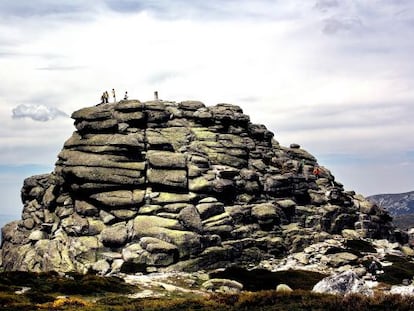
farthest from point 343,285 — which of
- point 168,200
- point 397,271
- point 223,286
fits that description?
point 168,200

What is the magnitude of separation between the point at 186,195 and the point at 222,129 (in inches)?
711

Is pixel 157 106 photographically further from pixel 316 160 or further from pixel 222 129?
pixel 316 160

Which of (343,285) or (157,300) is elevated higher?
(157,300)

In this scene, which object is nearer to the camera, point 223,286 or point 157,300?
point 157,300

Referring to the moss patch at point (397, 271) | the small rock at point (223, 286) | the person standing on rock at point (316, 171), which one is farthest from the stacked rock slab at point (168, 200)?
the small rock at point (223, 286)

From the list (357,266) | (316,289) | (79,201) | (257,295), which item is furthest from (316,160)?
(257,295)

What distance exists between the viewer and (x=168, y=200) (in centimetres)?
6994

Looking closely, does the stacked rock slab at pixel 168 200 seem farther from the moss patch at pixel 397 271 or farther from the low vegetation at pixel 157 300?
the low vegetation at pixel 157 300

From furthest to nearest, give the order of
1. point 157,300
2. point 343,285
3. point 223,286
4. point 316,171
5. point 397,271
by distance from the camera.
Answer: point 316,171, point 397,271, point 223,286, point 343,285, point 157,300

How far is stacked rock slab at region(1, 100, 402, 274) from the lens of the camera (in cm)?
6544

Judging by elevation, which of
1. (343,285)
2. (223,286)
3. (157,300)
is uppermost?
(157,300)

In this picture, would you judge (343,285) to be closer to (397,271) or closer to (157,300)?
(157,300)

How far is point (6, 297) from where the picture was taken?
3144 centimetres

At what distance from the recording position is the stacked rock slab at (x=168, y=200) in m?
65.4
